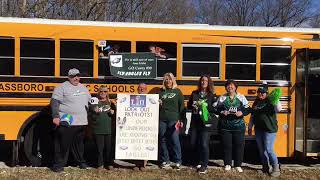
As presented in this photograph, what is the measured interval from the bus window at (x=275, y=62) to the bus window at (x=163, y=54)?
1514 mm

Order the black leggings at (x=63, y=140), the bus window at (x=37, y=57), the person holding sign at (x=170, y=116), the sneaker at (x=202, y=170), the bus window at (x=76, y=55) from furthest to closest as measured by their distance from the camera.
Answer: the bus window at (x=76, y=55) < the bus window at (x=37, y=57) < the person holding sign at (x=170, y=116) < the sneaker at (x=202, y=170) < the black leggings at (x=63, y=140)

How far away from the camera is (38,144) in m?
8.36

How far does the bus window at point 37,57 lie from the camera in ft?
26.3

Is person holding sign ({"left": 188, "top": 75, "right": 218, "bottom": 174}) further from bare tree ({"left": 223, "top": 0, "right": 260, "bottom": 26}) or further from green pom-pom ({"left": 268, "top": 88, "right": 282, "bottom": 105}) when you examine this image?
bare tree ({"left": 223, "top": 0, "right": 260, "bottom": 26})

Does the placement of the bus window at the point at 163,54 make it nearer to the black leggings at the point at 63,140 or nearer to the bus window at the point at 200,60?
the bus window at the point at 200,60

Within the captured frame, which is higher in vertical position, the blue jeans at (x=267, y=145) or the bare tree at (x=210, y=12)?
the bare tree at (x=210, y=12)

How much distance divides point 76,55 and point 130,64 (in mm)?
884

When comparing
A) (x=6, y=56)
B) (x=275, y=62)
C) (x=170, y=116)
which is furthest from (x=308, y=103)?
(x=6, y=56)

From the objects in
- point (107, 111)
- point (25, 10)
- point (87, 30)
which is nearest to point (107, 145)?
point (107, 111)

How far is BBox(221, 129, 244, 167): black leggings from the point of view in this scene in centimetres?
783

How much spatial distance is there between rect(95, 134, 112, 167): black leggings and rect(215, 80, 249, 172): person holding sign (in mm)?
1775

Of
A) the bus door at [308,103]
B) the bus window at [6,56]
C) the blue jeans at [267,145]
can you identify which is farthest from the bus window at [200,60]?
the bus window at [6,56]

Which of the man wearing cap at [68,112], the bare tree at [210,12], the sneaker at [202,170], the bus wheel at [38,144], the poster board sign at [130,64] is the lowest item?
the sneaker at [202,170]

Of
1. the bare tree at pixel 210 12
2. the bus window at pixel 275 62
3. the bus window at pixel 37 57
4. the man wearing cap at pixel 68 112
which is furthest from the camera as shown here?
the bare tree at pixel 210 12
